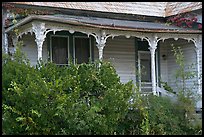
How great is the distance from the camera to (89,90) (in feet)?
38.8

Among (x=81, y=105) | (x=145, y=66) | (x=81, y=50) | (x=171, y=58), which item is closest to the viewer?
(x=81, y=105)

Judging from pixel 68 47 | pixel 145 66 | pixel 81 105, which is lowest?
pixel 81 105

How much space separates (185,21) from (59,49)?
19.7 ft

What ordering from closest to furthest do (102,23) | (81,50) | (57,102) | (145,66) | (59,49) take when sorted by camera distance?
(57,102), (102,23), (59,49), (81,50), (145,66)

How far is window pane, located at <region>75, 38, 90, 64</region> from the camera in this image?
17.8 m

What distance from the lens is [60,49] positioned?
17406 millimetres

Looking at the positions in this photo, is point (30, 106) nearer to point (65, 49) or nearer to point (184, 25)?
point (65, 49)

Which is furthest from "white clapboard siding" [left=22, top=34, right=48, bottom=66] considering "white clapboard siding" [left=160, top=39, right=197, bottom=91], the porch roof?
"white clapboard siding" [left=160, top=39, right=197, bottom=91]

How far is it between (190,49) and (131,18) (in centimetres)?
304

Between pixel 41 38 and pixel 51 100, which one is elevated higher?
pixel 41 38

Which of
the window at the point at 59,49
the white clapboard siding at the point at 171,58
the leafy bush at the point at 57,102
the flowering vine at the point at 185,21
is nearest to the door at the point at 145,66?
the white clapboard siding at the point at 171,58

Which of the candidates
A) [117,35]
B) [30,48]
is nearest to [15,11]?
[30,48]

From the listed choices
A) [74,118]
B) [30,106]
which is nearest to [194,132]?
[74,118]

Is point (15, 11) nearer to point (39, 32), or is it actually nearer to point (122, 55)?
point (39, 32)
